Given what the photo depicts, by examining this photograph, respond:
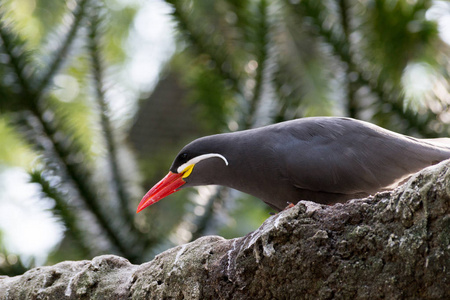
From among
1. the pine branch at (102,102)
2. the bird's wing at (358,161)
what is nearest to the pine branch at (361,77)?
the pine branch at (102,102)

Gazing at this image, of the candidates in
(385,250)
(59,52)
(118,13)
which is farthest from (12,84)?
(118,13)

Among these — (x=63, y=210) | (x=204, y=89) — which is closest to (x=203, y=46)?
(x=204, y=89)

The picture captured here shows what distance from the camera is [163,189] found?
11.8ft

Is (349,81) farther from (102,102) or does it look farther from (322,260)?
(322,260)

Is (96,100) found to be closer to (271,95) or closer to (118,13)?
(271,95)

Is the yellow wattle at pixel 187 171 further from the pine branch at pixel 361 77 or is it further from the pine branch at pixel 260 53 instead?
the pine branch at pixel 361 77

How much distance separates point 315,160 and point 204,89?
3093 millimetres

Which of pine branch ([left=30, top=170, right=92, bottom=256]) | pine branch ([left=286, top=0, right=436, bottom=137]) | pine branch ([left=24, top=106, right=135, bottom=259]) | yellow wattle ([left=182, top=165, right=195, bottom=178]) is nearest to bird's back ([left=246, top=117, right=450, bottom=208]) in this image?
yellow wattle ([left=182, top=165, right=195, bottom=178])

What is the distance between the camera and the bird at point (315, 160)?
10.2 feet

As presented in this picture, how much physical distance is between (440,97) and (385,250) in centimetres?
370

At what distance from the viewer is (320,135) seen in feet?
10.9

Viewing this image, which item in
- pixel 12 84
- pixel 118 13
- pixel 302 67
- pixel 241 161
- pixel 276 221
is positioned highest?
pixel 276 221

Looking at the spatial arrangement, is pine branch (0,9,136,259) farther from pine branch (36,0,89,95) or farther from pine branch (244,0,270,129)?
pine branch (244,0,270,129)

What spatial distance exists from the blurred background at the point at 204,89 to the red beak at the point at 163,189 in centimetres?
142
